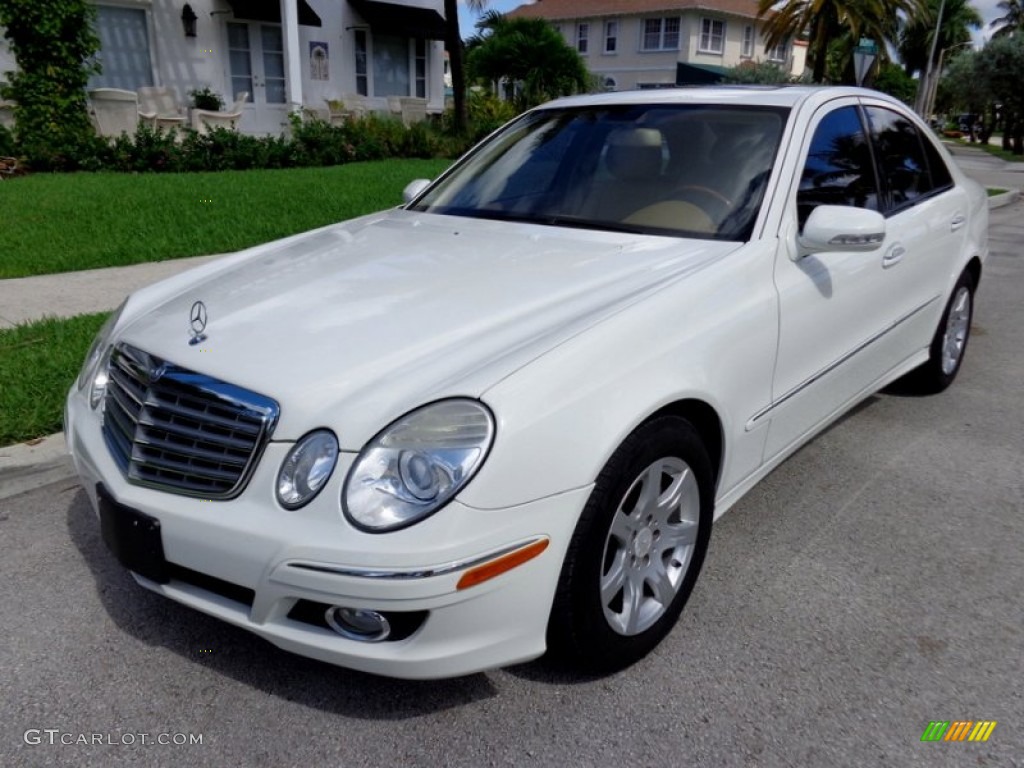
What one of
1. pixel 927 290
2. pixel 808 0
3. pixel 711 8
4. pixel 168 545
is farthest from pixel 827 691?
pixel 711 8

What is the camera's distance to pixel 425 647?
84.0 inches

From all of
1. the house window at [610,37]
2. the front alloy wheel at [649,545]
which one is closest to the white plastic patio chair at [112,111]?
the front alloy wheel at [649,545]

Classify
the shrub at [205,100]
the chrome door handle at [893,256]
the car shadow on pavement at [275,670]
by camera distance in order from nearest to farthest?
the car shadow on pavement at [275,670] → the chrome door handle at [893,256] → the shrub at [205,100]

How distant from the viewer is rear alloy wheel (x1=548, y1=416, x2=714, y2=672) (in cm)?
230

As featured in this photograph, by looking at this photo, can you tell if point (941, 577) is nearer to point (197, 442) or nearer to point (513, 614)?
point (513, 614)

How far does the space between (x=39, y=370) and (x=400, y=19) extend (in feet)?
67.7

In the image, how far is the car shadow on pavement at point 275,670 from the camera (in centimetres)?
248

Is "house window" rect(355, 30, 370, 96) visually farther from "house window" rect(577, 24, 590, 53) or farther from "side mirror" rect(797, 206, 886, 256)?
"house window" rect(577, 24, 590, 53)

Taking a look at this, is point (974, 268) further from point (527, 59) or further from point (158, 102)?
point (527, 59)

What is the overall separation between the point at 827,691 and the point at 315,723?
4.73 ft

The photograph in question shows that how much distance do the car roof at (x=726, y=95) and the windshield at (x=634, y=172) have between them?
0.05 meters

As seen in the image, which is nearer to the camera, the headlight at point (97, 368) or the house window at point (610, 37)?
the headlight at point (97, 368)

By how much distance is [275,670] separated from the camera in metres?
2.61

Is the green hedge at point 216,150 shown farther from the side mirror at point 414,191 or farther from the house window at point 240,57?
the side mirror at point 414,191
